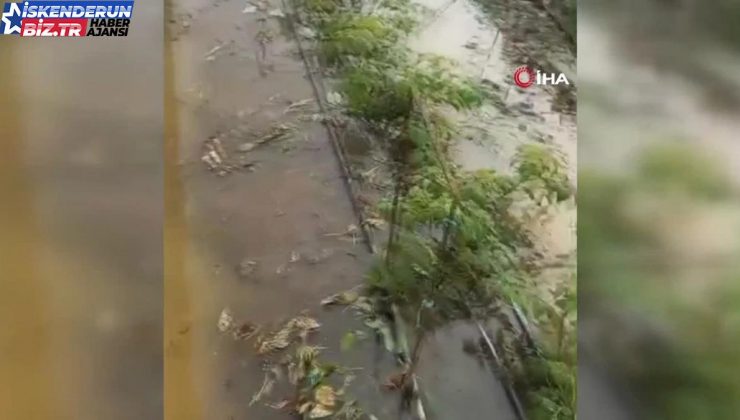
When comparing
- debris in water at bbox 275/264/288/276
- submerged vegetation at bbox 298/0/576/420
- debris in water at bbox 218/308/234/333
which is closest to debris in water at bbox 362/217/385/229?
submerged vegetation at bbox 298/0/576/420

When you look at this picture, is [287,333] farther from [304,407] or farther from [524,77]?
[524,77]

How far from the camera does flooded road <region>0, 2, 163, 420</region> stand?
1061 millimetres

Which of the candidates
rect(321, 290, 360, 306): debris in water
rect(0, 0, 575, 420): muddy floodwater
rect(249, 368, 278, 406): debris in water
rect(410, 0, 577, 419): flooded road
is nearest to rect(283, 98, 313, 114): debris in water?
rect(0, 0, 575, 420): muddy floodwater

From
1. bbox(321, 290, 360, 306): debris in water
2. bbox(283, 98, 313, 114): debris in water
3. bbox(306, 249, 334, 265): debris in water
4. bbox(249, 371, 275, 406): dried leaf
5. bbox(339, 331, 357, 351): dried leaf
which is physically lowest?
bbox(249, 371, 275, 406): dried leaf

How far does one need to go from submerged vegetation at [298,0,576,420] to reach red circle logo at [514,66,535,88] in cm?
5

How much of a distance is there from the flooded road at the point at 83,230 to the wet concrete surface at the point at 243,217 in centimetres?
4

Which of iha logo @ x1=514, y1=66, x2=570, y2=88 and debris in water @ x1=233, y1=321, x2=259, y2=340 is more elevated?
iha logo @ x1=514, y1=66, x2=570, y2=88

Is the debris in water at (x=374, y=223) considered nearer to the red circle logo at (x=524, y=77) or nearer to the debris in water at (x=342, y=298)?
the debris in water at (x=342, y=298)

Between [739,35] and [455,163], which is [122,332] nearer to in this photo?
[455,163]

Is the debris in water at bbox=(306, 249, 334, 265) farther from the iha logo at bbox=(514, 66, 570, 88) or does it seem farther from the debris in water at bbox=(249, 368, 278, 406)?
the iha logo at bbox=(514, 66, 570, 88)

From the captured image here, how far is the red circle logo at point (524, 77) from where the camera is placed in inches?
42.1

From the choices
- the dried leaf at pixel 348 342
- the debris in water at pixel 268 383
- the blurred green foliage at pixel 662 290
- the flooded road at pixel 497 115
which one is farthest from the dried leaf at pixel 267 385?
the blurred green foliage at pixel 662 290

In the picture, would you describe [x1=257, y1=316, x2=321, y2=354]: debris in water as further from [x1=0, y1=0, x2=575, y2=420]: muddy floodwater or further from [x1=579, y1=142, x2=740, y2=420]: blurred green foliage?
[x1=579, y1=142, x2=740, y2=420]: blurred green foliage

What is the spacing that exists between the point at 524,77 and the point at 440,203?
0.76 feet
